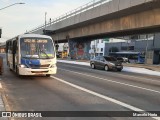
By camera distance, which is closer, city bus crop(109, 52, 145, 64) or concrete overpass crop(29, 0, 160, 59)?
concrete overpass crop(29, 0, 160, 59)

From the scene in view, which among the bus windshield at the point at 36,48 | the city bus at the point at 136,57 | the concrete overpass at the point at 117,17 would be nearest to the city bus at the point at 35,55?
the bus windshield at the point at 36,48

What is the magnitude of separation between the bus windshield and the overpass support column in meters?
45.6

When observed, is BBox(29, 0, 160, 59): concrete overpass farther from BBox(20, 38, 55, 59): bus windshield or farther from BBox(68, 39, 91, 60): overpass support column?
BBox(20, 38, 55, 59): bus windshield

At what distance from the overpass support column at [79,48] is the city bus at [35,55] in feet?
150

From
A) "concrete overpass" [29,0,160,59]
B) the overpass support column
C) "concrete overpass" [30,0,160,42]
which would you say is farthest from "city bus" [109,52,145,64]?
"concrete overpass" [30,0,160,42]

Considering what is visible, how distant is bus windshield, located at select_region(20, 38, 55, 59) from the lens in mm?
18812

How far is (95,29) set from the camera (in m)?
45.3

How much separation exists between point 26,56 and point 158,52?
59.3 m

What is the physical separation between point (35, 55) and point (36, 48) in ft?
1.90

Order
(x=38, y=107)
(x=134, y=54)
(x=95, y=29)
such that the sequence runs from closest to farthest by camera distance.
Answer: (x=38, y=107), (x=95, y=29), (x=134, y=54)

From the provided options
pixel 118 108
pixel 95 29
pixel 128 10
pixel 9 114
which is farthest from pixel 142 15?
pixel 9 114

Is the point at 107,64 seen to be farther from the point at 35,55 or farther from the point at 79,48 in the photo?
the point at 79,48

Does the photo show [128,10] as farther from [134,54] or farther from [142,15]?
[134,54]

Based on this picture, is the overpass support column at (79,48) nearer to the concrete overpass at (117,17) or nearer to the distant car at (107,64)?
the concrete overpass at (117,17)
